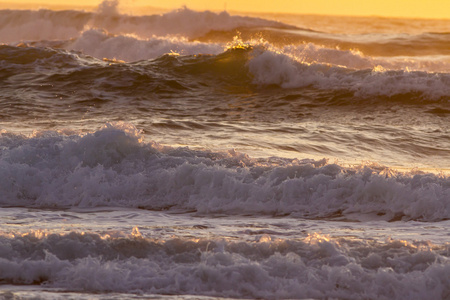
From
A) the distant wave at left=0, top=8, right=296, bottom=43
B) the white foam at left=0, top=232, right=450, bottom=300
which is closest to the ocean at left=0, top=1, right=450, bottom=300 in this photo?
the white foam at left=0, top=232, right=450, bottom=300

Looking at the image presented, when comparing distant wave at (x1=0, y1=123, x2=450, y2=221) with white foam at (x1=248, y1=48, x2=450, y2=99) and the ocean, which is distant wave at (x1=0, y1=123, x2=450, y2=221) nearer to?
the ocean

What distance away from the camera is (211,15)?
38.8 m

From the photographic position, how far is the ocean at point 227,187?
16.9ft

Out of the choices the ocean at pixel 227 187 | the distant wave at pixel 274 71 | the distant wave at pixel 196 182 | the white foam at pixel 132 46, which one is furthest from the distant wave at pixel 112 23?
the distant wave at pixel 196 182

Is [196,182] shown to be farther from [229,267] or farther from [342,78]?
[342,78]

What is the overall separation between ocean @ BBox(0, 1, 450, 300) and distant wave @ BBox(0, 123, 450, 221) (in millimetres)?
22

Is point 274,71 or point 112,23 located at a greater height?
point 112,23

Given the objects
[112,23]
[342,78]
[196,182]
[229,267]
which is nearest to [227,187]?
[196,182]

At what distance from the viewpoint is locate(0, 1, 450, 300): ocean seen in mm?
5160

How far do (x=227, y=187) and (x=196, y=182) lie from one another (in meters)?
0.40

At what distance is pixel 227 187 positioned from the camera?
7.64 m

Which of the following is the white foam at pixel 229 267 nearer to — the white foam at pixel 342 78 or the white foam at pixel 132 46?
the white foam at pixel 342 78

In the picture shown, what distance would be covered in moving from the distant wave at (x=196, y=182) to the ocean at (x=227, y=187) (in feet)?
0.07

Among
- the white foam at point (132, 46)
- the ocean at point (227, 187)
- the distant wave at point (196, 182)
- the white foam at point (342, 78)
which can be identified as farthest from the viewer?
the white foam at point (132, 46)
